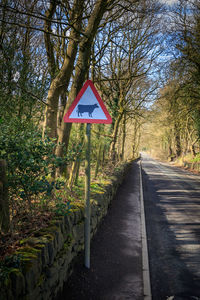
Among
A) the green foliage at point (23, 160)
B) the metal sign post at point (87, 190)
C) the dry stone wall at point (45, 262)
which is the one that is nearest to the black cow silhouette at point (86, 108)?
the metal sign post at point (87, 190)

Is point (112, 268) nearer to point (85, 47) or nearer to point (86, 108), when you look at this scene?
point (86, 108)

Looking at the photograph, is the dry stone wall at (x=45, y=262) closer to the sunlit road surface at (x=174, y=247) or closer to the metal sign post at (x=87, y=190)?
the metal sign post at (x=87, y=190)

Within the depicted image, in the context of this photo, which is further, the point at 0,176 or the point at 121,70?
the point at 121,70

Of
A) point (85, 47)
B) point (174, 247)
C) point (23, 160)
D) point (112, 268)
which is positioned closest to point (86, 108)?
point (23, 160)

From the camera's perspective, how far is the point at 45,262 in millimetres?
2463

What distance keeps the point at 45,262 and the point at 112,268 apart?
1.88 metres

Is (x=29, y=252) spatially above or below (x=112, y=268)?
above

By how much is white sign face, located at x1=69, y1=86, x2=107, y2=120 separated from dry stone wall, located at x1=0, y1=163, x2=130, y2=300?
5.41ft

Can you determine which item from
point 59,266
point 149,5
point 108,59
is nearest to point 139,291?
point 59,266

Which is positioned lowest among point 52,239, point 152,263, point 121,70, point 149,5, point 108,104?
point 152,263

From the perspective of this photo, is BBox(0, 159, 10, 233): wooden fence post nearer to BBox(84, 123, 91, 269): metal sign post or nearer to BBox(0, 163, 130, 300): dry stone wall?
BBox(0, 163, 130, 300): dry stone wall

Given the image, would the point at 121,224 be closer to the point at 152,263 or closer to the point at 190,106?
the point at 152,263

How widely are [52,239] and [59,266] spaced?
464 mm

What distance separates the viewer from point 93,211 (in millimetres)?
4688
